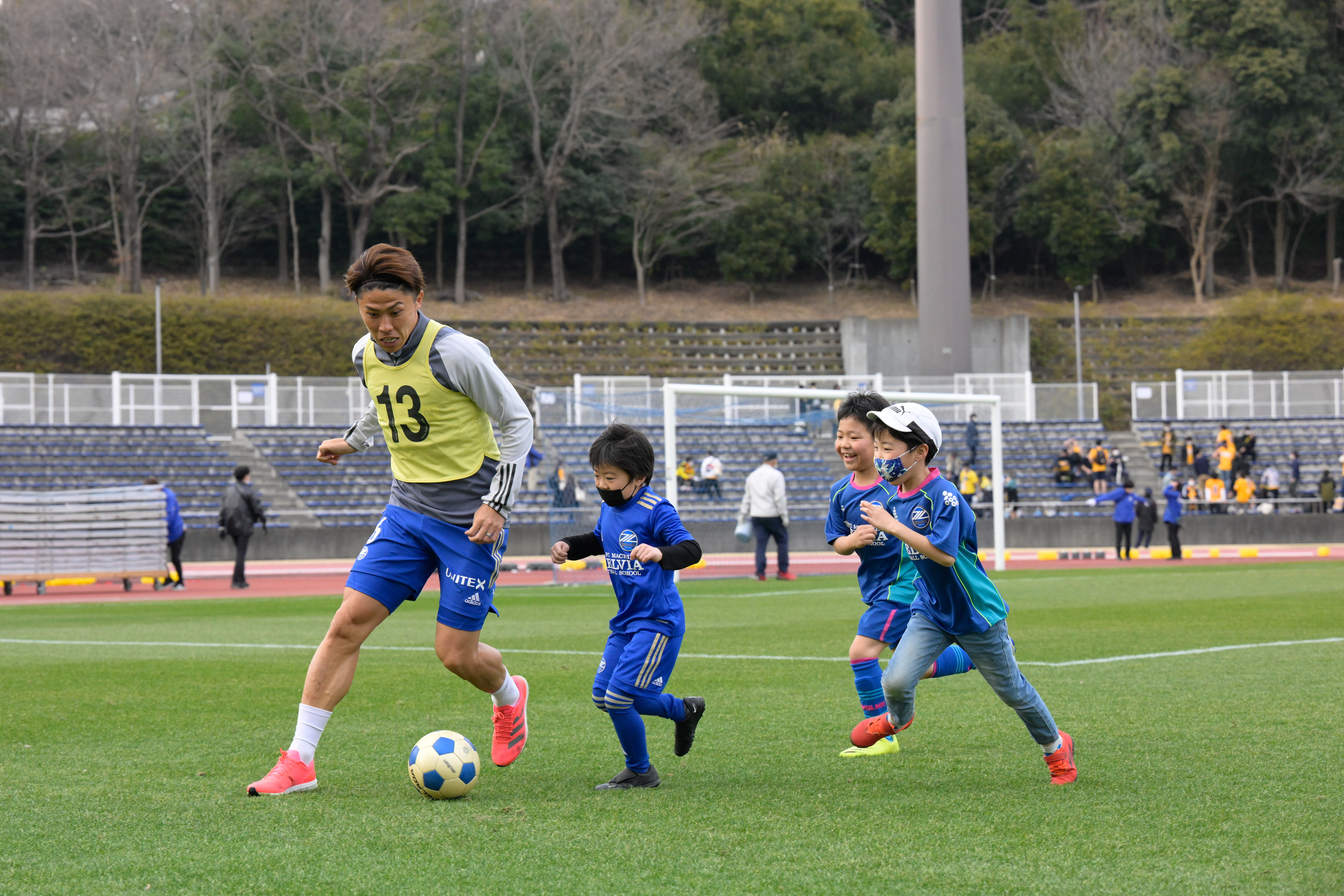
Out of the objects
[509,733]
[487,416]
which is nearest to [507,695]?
[509,733]

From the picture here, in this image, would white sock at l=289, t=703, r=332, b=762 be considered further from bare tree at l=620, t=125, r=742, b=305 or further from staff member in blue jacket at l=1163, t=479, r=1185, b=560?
bare tree at l=620, t=125, r=742, b=305

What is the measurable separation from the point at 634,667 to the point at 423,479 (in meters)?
1.17

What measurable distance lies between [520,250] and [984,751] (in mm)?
60832

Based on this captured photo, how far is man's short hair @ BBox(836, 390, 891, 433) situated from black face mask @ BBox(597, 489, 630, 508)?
128 centimetres

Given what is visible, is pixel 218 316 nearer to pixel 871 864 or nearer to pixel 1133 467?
pixel 1133 467

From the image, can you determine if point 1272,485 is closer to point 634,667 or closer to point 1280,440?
point 1280,440

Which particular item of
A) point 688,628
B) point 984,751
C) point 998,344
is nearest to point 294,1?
point 998,344

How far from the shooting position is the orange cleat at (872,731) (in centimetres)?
597

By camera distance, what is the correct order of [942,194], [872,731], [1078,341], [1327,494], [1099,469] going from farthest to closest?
[1078,341]
[942,194]
[1099,469]
[1327,494]
[872,731]

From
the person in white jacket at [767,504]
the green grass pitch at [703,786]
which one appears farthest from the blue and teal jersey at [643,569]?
the person in white jacket at [767,504]

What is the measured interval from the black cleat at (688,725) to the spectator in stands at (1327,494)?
30.8 meters

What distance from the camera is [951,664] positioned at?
6434 mm

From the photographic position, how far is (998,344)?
51.4 meters

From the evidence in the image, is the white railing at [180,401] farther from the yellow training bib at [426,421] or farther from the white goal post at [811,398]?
the yellow training bib at [426,421]
